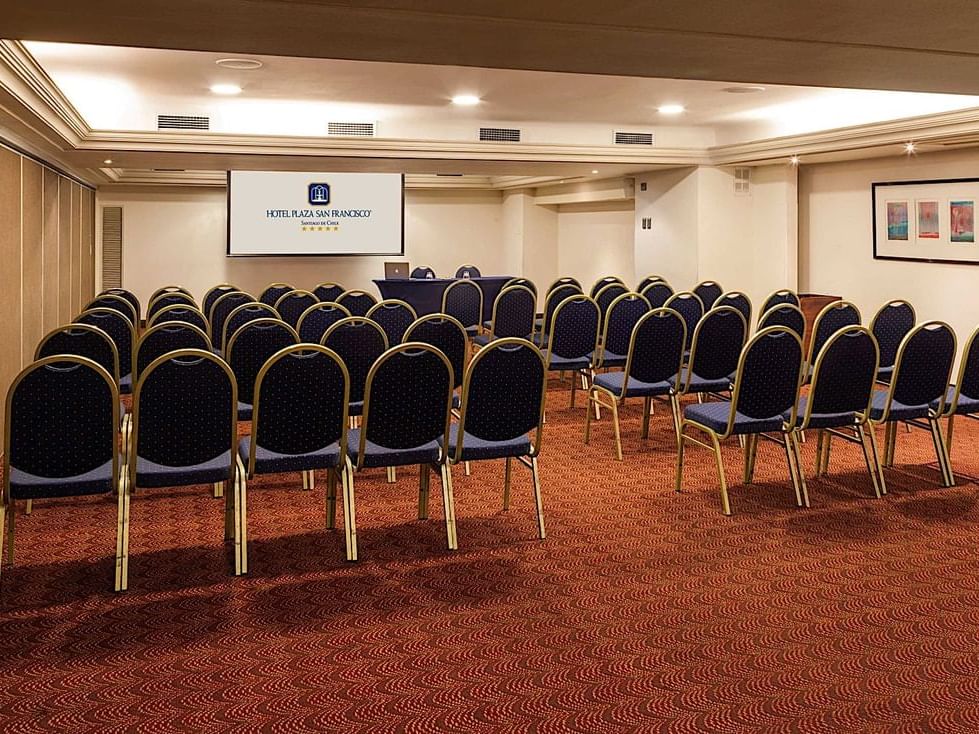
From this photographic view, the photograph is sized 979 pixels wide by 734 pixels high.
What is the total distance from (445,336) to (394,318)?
3.16ft

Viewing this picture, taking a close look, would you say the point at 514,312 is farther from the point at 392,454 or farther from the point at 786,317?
the point at 392,454

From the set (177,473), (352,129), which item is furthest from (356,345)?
(352,129)

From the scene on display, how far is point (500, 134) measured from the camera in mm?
11344

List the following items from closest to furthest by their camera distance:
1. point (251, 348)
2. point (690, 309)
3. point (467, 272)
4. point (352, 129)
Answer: point (251, 348) < point (690, 309) < point (352, 129) < point (467, 272)

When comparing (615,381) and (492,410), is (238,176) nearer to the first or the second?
(615,381)

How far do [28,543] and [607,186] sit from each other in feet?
38.1

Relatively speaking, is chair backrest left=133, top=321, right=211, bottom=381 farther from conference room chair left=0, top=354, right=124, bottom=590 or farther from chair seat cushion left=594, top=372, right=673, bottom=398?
chair seat cushion left=594, top=372, right=673, bottom=398

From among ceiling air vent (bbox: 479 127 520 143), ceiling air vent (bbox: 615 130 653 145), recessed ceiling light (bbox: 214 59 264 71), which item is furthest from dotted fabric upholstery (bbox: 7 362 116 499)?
ceiling air vent (bbox: 615 130 653 145)

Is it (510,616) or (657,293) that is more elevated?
(657,293)

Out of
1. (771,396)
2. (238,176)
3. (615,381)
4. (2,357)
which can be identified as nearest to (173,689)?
(771,396)

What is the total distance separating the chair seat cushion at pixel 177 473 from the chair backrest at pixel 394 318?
336cm

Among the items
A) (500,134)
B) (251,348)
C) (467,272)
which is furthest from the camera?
(467,272)

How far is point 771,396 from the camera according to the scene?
5.31 meters

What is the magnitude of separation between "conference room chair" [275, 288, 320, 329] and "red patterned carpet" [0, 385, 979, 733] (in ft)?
10.6
